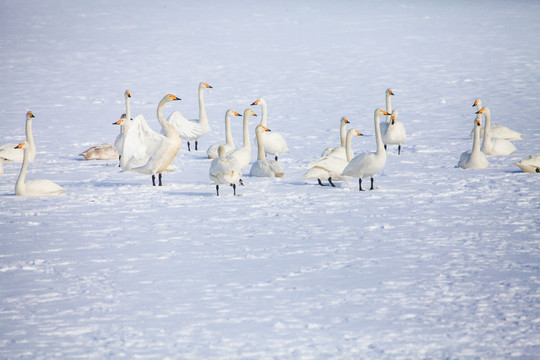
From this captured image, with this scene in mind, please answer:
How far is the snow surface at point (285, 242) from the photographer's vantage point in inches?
192

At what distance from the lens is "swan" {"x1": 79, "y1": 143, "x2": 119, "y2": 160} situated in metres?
10.9

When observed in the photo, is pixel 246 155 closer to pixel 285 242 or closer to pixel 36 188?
pixel 36 188

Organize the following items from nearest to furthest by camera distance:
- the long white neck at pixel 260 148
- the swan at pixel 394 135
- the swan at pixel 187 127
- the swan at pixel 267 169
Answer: the swan at pixel 267 169 < the long white neck at pixel 260 148 < the swan at pixel 394 135 < the swan at pixel 187 127

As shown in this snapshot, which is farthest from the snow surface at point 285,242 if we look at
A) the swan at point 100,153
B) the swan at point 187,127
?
the swan at point 187,127

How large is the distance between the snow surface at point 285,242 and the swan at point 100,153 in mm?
117

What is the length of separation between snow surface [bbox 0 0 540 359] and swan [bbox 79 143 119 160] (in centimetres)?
12

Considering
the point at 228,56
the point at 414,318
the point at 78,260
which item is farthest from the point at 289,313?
the point at 228,56

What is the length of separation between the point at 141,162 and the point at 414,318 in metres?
4.93

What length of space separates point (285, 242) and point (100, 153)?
4.94 m

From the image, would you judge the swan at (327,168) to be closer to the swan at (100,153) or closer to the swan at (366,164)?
the swan at (366,164)

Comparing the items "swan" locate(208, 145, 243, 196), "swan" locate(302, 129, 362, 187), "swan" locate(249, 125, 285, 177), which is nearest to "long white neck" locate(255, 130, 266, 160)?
"swan" locate(249, 125, 285, 177)

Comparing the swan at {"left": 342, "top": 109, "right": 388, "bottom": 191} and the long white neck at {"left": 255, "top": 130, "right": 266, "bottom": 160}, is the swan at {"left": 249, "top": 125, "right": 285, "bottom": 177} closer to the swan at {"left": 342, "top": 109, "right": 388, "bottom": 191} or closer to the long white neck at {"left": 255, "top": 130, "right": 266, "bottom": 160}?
the long white neck at {"left": 255, "top": 130, "right": 266, "bottom": 160}

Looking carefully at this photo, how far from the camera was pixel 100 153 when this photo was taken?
10.9m

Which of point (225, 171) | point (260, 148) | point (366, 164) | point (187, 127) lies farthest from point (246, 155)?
point (187, 127)
